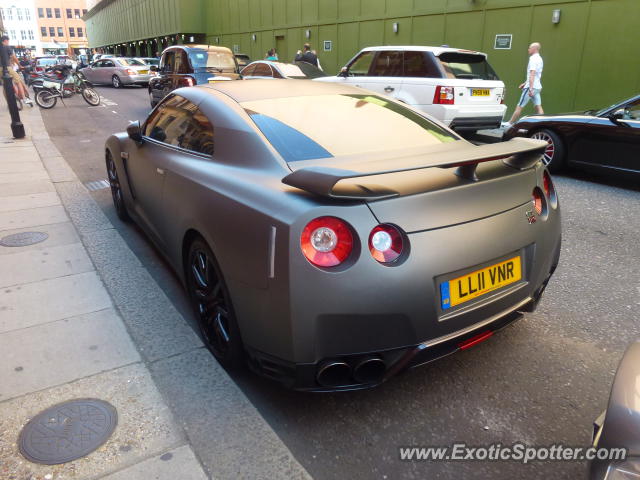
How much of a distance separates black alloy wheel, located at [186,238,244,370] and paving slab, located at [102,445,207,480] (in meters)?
0.61

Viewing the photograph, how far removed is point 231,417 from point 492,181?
173 centimetres

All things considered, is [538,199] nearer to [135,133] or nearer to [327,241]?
[327,241]

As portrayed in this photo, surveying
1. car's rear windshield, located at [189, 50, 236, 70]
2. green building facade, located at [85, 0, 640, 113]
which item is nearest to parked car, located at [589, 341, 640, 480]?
green building facade, located at [85, 0, 640, 113]

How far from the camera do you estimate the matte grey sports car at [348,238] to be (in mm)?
2105

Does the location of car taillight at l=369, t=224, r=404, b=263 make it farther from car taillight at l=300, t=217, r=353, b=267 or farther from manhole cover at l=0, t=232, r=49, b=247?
manhole cover at l=0, t=232, r=49, b=247

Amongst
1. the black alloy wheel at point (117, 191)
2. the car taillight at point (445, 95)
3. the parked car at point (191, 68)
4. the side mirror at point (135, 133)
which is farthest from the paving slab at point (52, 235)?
the parked car at point (191, 68)

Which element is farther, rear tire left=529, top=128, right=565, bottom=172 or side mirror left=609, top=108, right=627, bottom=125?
rear tire left=529, top=128, right=565, bottom=172

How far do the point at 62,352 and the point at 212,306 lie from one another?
965 millimetres

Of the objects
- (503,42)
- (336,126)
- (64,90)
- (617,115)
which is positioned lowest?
(64,90)

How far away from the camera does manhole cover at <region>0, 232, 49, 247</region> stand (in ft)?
15.7

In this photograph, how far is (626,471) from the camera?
138cm

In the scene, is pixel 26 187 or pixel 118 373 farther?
pixel 26 187

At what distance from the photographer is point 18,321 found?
335cm

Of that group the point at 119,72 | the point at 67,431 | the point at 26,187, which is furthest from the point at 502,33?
the point at 119,72
